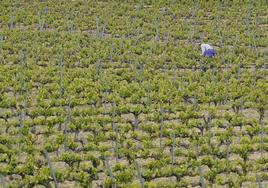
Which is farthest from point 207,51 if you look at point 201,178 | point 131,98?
point 201,178

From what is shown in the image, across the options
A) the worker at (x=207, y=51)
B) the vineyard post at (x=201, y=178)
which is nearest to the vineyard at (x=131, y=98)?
the vineyard post at (x=201, y=178)

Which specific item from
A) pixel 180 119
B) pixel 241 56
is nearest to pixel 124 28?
pixel 241 56

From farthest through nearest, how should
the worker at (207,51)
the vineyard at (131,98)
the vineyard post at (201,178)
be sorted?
the worker at (207,51) < the vineyard at (131,98) < the vineyard post at (201,178)

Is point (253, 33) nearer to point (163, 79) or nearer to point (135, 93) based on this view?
point (163, 79)

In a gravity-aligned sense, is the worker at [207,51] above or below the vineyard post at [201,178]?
above

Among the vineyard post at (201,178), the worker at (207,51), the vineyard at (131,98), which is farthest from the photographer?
the worker at (207,51)

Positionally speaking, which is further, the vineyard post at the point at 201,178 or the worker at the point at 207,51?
the worker at the point at 207,51

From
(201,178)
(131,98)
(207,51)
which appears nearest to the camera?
(201,178)

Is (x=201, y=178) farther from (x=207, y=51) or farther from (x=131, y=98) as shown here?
(x=207, y=51)

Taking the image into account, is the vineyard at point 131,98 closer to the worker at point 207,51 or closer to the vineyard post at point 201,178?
the vineyard post at point 201,178
